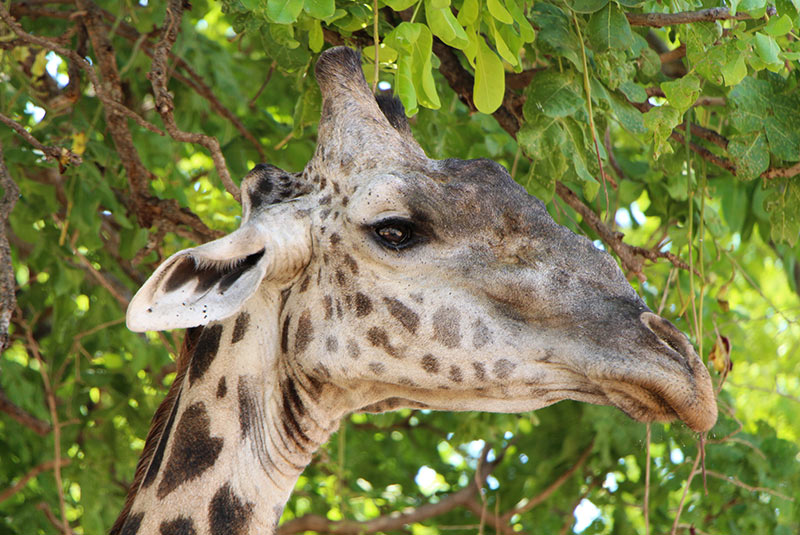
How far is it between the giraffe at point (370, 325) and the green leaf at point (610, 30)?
1.86ft

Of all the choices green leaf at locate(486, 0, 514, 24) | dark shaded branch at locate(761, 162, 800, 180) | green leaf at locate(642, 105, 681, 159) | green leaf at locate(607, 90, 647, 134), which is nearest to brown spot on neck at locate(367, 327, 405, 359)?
green leaf at locate(486, 0, 514, 24)

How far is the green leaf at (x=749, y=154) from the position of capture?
285cm

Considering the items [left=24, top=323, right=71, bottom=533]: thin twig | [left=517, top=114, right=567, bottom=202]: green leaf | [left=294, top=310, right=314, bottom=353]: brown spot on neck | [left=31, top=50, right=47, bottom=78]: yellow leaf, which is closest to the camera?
[left=294, top=310, right=314, bottom=353]: brown spot on neck

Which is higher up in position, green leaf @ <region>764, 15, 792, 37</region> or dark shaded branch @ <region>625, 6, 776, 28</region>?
dark shaded branch @ <region>625, 6, 776, 28</region>

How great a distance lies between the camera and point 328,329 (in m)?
2.20

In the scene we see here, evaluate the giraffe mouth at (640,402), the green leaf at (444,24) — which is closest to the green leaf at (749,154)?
the green leaf at (444,24)

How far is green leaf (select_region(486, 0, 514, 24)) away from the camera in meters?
2.39

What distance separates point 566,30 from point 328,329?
1099 mm

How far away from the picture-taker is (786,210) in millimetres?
3051

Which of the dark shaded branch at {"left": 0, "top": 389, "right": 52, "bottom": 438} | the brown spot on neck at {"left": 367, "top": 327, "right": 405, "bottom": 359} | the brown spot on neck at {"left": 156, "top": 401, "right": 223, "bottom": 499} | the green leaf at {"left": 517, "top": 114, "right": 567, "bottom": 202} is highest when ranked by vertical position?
the green leaf at {"left": 517, "top": 114, "right": 567, "bottom": 202}

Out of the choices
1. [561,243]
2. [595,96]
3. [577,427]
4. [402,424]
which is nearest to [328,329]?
[561,243]

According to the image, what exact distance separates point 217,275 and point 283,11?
0.63 meters

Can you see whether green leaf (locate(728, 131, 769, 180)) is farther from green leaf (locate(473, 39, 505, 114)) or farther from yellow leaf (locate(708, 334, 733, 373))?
green leaf (locate(473, 39, 505, 114))

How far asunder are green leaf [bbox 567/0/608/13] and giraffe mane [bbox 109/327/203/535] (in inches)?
47.6
